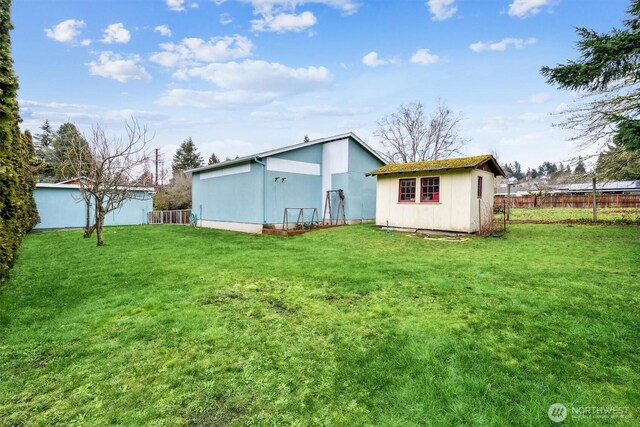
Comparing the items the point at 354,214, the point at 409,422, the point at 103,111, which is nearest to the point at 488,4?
the point at 354,214

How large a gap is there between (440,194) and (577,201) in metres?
26.6

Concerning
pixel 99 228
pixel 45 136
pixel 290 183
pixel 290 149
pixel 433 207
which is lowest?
pixel 99 228

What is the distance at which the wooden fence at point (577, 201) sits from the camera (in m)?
26.0

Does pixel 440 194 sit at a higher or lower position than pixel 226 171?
lower

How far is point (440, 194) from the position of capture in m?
10.7

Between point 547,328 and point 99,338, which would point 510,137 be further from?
point 99,338

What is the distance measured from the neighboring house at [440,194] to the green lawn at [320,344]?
4340 mm

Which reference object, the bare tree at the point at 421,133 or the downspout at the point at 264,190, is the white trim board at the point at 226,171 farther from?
the bare tree at the point at 421,133

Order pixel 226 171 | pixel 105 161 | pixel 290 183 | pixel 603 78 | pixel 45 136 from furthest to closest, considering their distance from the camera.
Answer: pixel 45 136
pixel 226 171
pixel 290 183
pixel 105 161
pixel 603 78

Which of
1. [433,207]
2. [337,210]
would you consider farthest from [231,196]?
[433,207]

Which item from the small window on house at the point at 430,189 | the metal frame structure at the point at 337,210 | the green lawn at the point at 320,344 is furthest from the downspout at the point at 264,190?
the green lawn at the point at 320,344

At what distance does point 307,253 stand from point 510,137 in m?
24.3

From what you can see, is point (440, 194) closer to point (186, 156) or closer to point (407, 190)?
point (407, 190)

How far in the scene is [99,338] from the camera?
123 inches
